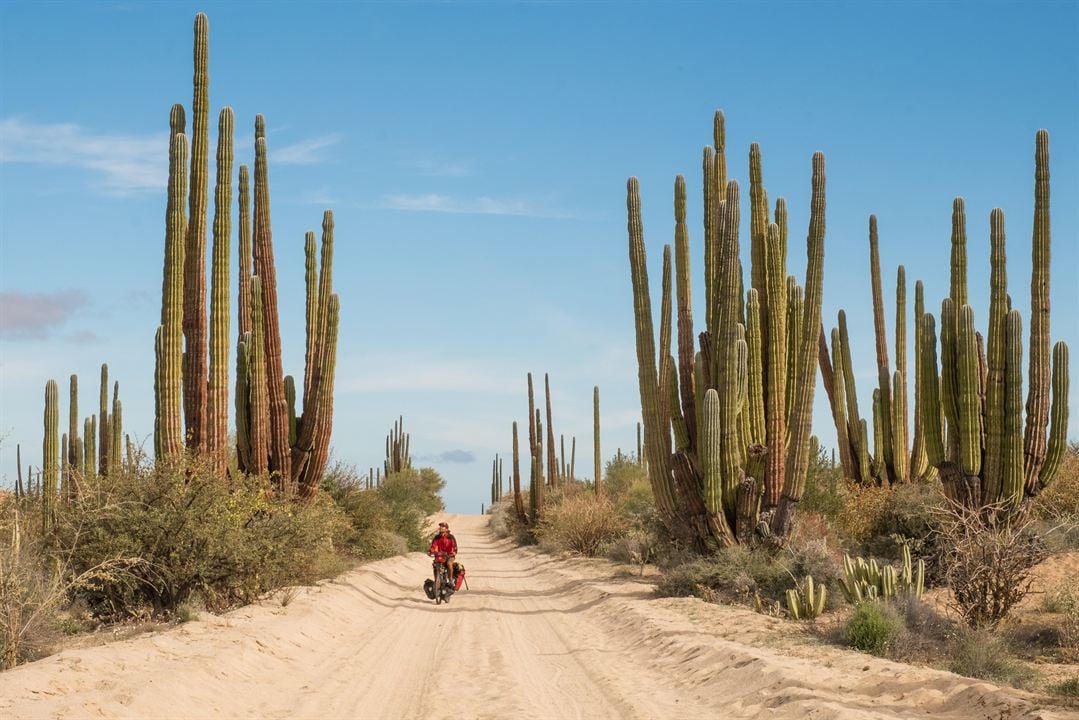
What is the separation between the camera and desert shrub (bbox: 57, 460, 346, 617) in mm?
15062

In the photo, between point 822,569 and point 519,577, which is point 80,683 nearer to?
point 822,569

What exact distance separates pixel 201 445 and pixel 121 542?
3.16 meters

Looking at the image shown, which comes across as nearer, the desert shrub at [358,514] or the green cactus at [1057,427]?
the green cactus at [1057,427]

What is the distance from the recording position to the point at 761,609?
1698cm

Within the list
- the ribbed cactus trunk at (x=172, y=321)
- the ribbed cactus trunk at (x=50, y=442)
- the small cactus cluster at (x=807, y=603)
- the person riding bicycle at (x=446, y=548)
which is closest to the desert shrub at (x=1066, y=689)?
the small cactus cluster at (x=807, y=603)

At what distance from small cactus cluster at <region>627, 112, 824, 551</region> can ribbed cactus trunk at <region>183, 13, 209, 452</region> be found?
8.91 metres

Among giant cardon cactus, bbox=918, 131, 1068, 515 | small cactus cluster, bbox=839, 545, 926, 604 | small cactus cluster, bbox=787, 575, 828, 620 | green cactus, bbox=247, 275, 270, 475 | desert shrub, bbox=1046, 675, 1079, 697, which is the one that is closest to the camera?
desert shrub, bbox=1046, 675, 1079, 697

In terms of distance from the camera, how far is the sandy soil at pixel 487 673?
31.8 ft

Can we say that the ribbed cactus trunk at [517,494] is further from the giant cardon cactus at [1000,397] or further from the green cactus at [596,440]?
the giant cardon cactus at [1000,397]

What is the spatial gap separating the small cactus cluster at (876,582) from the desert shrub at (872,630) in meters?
1.46

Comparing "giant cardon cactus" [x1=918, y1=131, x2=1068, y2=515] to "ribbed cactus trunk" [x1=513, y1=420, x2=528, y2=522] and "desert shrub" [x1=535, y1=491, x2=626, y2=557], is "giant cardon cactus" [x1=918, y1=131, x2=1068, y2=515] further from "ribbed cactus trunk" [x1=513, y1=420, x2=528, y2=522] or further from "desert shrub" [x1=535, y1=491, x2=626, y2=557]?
"ribbed cactus trunk" [x1=513, y1=420, x2=528, y2=522]

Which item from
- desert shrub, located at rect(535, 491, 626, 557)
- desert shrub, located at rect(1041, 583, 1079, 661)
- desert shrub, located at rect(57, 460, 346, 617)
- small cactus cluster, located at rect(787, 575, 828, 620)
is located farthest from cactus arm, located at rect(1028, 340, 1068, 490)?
desert shrub, located at rect(535, 491, 626, 557)

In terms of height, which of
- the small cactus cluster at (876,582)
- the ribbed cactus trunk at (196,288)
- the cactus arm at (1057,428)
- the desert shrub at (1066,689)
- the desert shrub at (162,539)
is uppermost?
the ribbed cactus trunk at (196,288)

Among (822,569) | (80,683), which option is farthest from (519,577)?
(80,683)
